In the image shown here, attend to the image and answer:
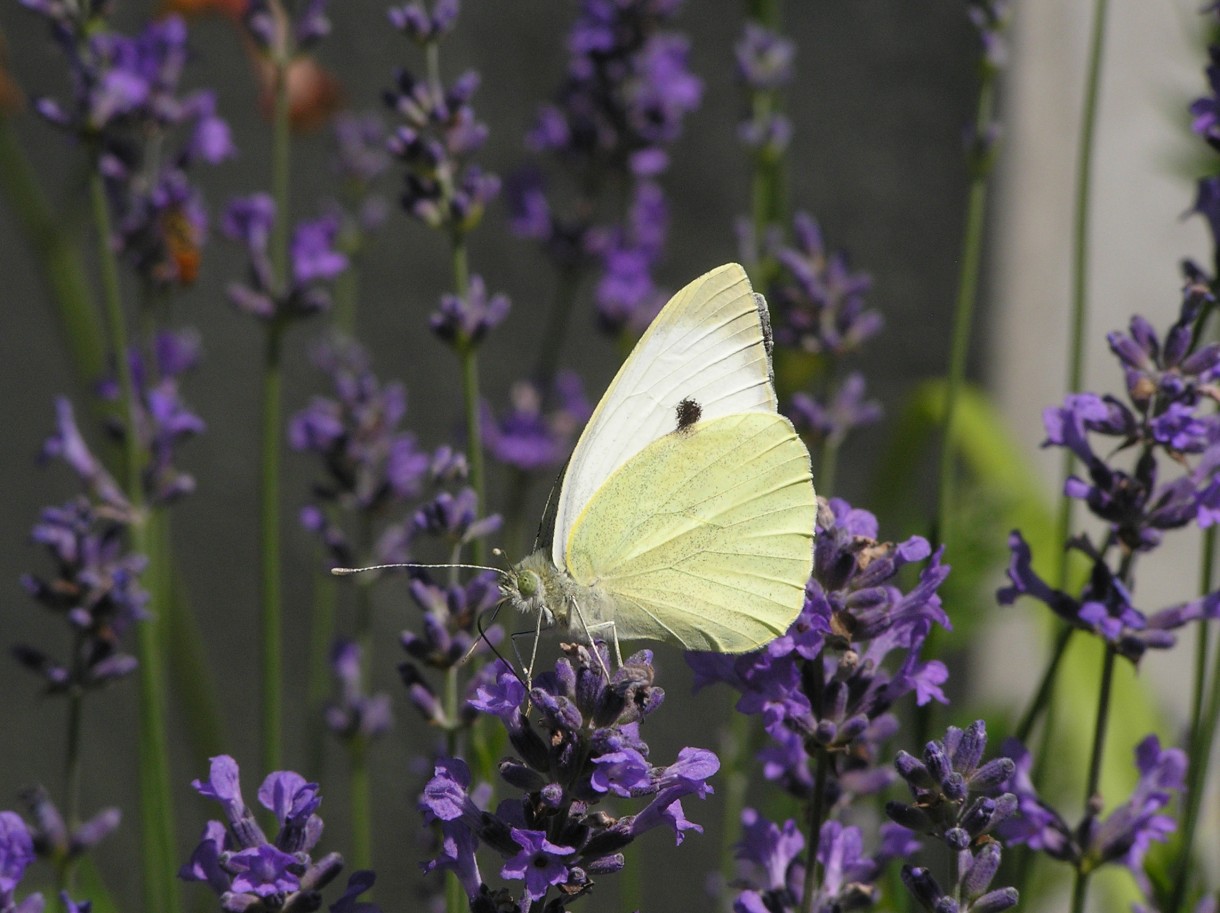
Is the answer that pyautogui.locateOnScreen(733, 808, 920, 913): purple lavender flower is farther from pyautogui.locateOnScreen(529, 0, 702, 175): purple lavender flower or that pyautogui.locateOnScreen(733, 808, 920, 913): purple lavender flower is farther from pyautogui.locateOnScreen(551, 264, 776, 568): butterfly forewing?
pyautogui.locateOnScreen(529, 0, 702, 175): purple lavender flower

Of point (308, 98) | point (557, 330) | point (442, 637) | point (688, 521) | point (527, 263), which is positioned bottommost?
point (442, 637)

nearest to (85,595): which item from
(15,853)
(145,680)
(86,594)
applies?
(86,594)

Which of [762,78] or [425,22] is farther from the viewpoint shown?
[762,78]

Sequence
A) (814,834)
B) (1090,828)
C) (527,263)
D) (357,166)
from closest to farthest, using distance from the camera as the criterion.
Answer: (814,834)
(1090,828)
(357,166)
(527,263)

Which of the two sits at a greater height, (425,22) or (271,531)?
(425,22)

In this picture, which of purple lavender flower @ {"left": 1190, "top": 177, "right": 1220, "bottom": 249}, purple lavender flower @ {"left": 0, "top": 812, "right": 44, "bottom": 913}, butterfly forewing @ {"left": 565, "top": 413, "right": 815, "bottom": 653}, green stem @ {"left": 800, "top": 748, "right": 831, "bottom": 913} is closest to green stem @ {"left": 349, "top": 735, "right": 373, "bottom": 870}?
butterfly forewing @ {"left": 565, "top": 413, "right": 815, "bottom": 653}

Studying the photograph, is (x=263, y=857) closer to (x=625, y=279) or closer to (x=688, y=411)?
(x=688, y=411)

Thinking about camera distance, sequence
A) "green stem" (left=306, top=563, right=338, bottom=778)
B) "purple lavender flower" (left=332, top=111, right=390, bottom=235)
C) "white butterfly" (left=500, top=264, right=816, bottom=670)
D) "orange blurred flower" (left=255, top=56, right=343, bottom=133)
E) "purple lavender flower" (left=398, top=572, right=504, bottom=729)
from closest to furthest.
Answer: "purple lavender flower" (left=398, top=572, right=504, bottom=729) → "white butterfly" (left=500, top=264, right=816, bottom=670) → "green stem" (left=306, top=563, right=338, bottom=778) → "purple lavender flower" (left=332, top=111, right=390, bottom=235) → "orange blurred flower" (left=255, top=56, right=343, bottom=133)
